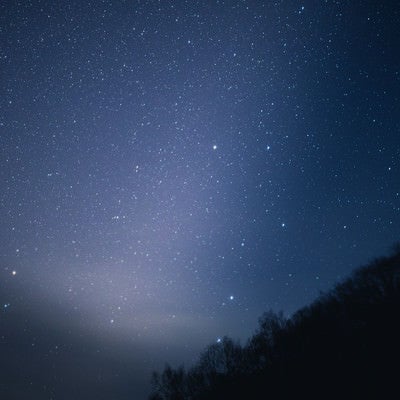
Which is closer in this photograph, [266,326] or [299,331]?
[299,331]

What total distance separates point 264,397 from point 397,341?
27.3 ft

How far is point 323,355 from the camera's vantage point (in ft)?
55.9

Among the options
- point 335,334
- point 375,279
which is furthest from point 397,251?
point 335,334

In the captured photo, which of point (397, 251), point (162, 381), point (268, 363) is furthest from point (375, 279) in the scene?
point (162, 381)

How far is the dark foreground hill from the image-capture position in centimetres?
1248

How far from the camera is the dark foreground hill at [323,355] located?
491 inches

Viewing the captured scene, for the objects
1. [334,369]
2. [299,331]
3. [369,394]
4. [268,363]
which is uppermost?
[299,331]

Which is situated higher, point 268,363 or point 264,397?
point 268,363

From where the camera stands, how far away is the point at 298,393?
14.1 metres

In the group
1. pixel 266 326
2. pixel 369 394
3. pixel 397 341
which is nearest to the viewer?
pixel 369 394

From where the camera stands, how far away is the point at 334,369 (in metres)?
14.2

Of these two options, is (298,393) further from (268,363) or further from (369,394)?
(268,363)

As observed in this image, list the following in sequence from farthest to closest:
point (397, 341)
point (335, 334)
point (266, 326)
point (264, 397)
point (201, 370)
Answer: point (201, 370) < point (266, 326) < point (335, 334) < point (264, 397) < point (397, 341)

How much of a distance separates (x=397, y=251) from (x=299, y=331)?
34.8ft
